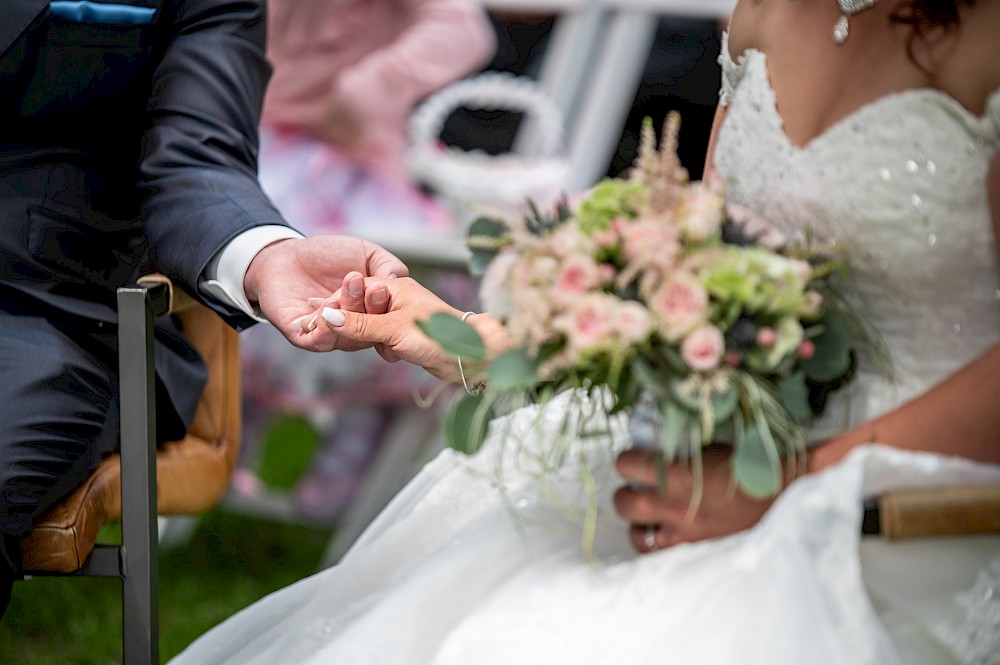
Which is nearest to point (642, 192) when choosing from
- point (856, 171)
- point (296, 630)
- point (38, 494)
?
point (856, 171)

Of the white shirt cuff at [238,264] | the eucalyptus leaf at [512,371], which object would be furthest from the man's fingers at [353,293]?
the eucalyptus leaf at [512,371]

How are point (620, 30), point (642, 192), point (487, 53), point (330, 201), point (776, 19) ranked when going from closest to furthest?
point (642, 192)
point (776, 19)
point (330, 201)
point (487, 53)
point (620, 30)

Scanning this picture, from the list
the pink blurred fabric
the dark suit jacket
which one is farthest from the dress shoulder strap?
the pink blurred fabric

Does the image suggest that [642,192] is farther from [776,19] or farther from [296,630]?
[296,630]

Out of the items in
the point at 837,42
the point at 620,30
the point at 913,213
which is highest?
the point at 837,42

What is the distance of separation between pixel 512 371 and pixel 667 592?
0.23m

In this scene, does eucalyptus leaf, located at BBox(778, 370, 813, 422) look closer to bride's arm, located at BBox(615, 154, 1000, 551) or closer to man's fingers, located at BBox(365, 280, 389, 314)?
bride's arm, located at BBox(615, 154, 1000, 551)

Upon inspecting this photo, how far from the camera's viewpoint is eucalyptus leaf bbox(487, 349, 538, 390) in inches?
34.9

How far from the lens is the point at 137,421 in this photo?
1.34 meters

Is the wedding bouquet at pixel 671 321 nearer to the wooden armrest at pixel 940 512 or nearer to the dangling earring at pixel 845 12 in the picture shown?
the wooden armrest at pixel 940 512

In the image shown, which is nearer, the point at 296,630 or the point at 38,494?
the point at 296,630

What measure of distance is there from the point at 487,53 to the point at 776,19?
2304mm

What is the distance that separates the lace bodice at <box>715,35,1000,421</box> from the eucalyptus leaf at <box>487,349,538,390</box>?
290mm

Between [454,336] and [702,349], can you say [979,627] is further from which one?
[454,336]
